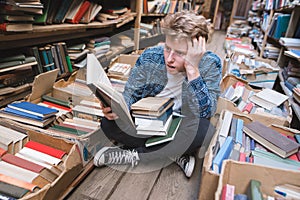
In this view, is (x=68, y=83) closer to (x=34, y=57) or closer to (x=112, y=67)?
(x=34, y=57)

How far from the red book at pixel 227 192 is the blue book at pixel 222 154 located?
0.09 metres

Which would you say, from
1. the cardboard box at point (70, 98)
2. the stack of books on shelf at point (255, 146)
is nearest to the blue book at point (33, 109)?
the cardboard box at point (70, 98)

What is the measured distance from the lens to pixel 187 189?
1044 mm

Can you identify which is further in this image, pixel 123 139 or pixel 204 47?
pixel 123 139

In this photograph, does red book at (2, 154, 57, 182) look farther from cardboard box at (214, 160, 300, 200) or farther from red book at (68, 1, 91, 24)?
red book at (68, 1, 91, 24)

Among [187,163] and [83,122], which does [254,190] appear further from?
[83,122]

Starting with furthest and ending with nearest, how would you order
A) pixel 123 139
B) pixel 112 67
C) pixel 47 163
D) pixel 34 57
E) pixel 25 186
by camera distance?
pixel 112 67 < pixel 34 57 < pixel 123 139 < pixel 47 163 < pixel 25 186

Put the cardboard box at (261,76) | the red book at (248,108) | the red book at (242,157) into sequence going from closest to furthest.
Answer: the red book at (242,157), the red book at (248,108), the cardboard box at (261,76)

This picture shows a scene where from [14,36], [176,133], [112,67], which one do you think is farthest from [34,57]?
[176,133]

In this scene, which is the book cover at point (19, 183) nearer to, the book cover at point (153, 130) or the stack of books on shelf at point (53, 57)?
the book cover at point (153, 130)

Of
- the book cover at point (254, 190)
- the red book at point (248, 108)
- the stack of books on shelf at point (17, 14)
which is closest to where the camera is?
the book cover at point (254, 190)

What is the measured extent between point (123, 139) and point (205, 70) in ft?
1.77

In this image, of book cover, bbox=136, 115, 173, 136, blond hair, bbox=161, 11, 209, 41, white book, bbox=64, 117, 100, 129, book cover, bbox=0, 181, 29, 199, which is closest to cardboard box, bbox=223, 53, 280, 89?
blond hair, bbox=161, 11, 209, 41

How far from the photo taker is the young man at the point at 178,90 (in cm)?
100
